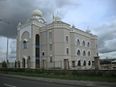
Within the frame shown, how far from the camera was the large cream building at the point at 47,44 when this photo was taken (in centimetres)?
5923

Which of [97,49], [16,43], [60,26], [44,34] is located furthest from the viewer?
[97,49]

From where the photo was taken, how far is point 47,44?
61.8 m

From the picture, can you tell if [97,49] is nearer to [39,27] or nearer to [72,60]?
[72,60]

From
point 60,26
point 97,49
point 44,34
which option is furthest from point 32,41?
point 97,49

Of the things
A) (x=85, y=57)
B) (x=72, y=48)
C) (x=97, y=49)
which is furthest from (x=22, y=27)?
(x=97, y=49)

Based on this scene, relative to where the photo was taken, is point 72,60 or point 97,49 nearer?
point 72,60

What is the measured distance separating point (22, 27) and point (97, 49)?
35139 mm

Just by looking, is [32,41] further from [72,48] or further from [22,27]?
[72,48]

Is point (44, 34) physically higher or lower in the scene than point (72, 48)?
higher

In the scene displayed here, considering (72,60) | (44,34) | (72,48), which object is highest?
(44,34)

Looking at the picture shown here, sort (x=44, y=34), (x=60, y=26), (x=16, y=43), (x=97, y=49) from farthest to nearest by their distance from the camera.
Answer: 1. (x=97, y=49)
2. (x=16, y=43)
3. (x=44, y=34)
4. (x=60, y=26)

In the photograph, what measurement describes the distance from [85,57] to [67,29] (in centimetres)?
1757

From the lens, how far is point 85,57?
74.4 meters

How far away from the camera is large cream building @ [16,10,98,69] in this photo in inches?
2332
